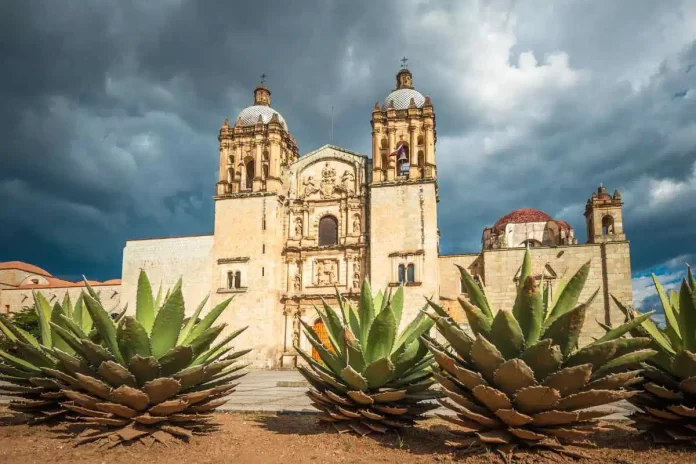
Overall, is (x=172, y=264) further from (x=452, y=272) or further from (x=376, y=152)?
(x=452, y=272)

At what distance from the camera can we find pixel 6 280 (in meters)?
34.8

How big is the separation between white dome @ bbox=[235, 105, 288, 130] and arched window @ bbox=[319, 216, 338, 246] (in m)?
5.56

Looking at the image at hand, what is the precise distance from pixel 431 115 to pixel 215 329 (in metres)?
21.6

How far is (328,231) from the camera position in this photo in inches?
982

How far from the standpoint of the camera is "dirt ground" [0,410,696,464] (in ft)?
11.5

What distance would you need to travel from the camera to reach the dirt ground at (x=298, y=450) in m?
3.49

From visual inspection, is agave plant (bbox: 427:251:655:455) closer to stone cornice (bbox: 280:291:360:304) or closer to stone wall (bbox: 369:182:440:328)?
stone wall (bbox: 369:182:440:328)

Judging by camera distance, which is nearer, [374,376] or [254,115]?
[374,376]

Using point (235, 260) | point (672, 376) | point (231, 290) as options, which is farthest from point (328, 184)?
point (672, 376)

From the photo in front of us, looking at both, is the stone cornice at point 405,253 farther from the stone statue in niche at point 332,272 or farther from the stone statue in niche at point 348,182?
the stone statue in niche at point 348,182

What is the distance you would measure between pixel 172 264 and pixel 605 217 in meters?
19.8

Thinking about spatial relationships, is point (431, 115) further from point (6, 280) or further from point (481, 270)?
point (6, 280)

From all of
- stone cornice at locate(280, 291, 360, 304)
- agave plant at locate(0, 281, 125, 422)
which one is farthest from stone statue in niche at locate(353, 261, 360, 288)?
agave plant at locate(0, 281, 125, 422)

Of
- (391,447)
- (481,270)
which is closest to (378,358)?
(391,447)
